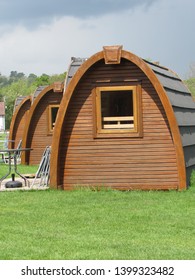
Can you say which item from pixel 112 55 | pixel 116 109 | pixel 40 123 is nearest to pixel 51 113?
pixel 40 123

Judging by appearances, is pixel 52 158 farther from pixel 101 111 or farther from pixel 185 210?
pixel 185 210

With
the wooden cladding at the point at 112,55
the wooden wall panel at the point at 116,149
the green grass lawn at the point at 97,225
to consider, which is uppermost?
the wooden cladding at the point at 112,55

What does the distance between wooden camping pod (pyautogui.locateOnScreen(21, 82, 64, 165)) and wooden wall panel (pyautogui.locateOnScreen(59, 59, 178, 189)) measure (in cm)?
1000

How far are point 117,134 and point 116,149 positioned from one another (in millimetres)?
376

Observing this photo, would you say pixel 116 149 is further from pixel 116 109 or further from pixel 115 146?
pixel 116 109

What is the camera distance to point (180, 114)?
15.0m

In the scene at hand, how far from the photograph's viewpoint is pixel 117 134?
14.8m

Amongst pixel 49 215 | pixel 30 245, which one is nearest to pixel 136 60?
pixel 49 215

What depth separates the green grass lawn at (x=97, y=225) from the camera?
7.75 meters

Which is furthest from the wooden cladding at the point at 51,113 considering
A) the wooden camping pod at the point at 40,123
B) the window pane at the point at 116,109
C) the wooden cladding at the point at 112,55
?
the wooden cladding at the point at 112,55

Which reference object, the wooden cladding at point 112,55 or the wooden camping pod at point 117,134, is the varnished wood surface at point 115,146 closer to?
the wooden camping pod at point 117,134

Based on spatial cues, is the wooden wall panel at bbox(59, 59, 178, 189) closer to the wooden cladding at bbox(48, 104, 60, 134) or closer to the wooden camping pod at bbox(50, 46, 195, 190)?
the wooden camping pod at bbox(50, 46, 195, 190)

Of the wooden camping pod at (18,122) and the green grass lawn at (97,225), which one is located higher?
the wooden camping pod at (18,122)

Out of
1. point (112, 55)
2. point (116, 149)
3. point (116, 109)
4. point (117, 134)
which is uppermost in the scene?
point (112, 55)
